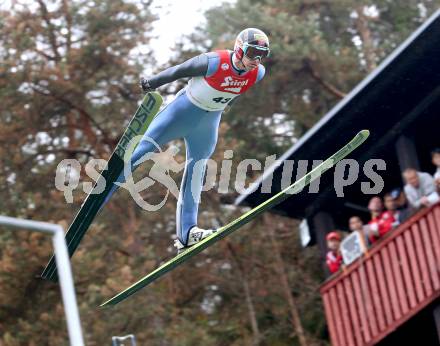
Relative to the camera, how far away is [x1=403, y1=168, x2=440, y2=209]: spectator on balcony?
11.1m

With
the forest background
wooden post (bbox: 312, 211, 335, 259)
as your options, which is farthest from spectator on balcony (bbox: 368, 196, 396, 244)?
the forest background

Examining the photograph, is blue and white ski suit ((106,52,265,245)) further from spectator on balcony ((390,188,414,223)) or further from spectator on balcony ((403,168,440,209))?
spectator on balcony ((390,188,414,223))

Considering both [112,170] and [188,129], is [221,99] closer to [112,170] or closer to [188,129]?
[188,129]

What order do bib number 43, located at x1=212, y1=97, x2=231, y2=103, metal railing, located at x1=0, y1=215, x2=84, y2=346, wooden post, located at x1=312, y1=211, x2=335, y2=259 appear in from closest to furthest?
metal railing, located at x1=0, y1=215, x2=84, y2=346
bib number 43, located at x1=212, y1=97, x2=231, y2=103
wooden post, located at x1=312, y1=211, x2=335, y2=259

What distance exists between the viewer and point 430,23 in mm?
11266

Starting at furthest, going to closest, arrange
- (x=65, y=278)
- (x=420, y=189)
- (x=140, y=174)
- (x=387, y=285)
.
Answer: (x=140, y=174), (x=387, y=285), (x=420, y=189), (x=65, y=278)

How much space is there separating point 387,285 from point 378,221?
2.37ft

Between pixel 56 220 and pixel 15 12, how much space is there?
3.39 m

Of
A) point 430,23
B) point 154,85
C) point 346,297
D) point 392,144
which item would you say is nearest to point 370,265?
point 346,297

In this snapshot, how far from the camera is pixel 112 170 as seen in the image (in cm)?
831

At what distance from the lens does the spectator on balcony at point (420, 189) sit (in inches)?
437

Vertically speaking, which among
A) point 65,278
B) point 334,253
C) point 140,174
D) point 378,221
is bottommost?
point 65,278

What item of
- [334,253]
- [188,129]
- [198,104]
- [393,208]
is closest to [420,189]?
[393,208]

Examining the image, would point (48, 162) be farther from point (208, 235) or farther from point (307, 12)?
point (208, 235)
